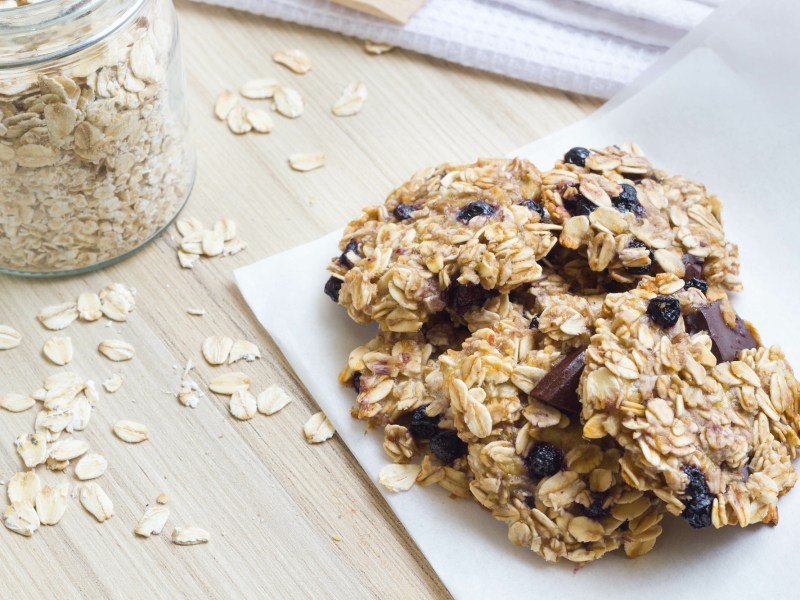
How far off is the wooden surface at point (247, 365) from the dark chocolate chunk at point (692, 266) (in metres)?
0.50

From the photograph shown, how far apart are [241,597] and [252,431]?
0.25 m

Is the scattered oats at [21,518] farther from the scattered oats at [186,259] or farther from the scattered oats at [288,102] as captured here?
the scattered oats at [288,102]

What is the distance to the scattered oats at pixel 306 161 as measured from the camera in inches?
71.5

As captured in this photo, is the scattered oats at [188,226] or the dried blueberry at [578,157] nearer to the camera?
the dried blueberry at [578,157]

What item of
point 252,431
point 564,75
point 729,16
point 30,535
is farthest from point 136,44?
point 729,16

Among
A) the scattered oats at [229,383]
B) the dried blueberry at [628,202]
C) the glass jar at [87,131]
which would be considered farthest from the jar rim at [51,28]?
the dried blueberry at [628,202]

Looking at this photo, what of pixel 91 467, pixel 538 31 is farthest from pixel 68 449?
pixel 538 31

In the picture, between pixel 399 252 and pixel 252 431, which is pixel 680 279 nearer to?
pixel 399 252

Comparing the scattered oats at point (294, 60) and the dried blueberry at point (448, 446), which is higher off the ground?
the scattered oats at point (294, 60)

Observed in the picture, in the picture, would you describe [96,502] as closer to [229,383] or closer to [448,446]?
[229,383]

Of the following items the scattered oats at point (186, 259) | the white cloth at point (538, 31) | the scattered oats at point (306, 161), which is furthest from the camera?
the white cloth at point (538, 31)

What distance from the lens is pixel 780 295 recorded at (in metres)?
1.64

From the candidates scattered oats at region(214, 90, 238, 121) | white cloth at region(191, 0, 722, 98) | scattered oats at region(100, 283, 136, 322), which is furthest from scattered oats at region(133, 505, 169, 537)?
white cloth at region(191, 0, 722, 98)

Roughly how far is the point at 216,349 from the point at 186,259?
7.5 inches
